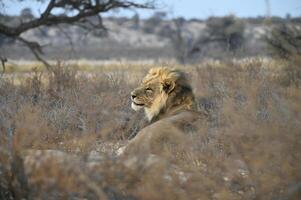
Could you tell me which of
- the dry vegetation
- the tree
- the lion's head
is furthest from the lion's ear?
the tree

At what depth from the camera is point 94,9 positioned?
61.0 ft

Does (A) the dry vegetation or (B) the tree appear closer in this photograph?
(A) the dry vegetation

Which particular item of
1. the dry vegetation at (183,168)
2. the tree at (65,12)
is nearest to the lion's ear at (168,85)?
the dry vegetation at (183,168)

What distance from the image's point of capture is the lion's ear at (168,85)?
273 inches

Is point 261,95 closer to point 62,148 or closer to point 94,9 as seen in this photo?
point 62,148

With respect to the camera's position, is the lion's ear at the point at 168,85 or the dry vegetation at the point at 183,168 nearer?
the dry vegetation at the point at 183,168

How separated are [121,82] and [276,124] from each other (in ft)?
20.4

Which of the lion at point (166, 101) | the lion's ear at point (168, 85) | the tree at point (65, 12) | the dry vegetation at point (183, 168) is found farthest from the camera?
the tree at point (65, 12)

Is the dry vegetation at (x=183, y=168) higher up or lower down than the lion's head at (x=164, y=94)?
higher up

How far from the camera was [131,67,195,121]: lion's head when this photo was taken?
695 cm

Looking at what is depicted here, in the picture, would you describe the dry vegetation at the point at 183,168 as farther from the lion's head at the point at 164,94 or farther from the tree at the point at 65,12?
the tree at the point at 65,12

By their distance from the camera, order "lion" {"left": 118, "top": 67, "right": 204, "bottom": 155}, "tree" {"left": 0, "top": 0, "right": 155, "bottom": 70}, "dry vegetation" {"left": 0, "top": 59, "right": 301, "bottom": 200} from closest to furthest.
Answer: "dry vegetation" {"left": 0, "top": 59, "right": 301, "bottom": 200}, "lion" {"left": 118, "top": 67, "right": 204, "bottom": 155}, "tree" {"left": 0, "top": 0, "right": 155, "bottom": 70}

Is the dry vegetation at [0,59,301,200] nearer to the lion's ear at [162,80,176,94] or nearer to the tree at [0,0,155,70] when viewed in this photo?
the lion's ear at [162,80,176,94]

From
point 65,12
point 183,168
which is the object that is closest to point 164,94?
point 183,168
